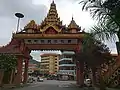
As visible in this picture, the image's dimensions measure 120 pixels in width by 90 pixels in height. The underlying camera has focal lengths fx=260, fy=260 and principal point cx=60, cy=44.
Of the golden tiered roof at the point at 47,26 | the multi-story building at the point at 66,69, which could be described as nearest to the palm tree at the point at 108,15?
the golden tiered roof at the point at 47,26

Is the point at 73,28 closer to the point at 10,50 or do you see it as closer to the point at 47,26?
the point at 47,26

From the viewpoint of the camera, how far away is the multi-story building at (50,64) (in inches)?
5167

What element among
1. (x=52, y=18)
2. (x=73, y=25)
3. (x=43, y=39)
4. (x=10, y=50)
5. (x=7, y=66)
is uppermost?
(x=52, y=18)

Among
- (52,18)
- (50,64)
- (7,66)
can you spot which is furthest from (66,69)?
(7,66)

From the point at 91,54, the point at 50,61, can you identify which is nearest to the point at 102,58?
the point at 91,54

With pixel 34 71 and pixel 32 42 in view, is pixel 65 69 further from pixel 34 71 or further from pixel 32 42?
pixel 32 42

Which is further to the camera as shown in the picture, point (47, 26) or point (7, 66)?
point (47, 26)

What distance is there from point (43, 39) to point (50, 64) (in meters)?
96.2

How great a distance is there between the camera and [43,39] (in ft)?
120

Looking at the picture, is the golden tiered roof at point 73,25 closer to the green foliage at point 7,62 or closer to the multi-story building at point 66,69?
the green foliage at point 7,62

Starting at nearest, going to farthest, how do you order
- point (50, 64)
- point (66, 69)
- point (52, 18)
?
point (52, 18)
point (66, 69)
point (50, 64)

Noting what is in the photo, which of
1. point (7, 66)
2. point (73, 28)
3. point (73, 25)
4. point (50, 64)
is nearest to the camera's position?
point (7, 66)

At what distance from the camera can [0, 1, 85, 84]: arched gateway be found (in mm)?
36062

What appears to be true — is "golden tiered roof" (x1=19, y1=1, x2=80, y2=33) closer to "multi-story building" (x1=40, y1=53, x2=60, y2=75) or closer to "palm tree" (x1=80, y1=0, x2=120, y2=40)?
"palm tree" (x1=80, y1=0, x2=120, y2=40)
